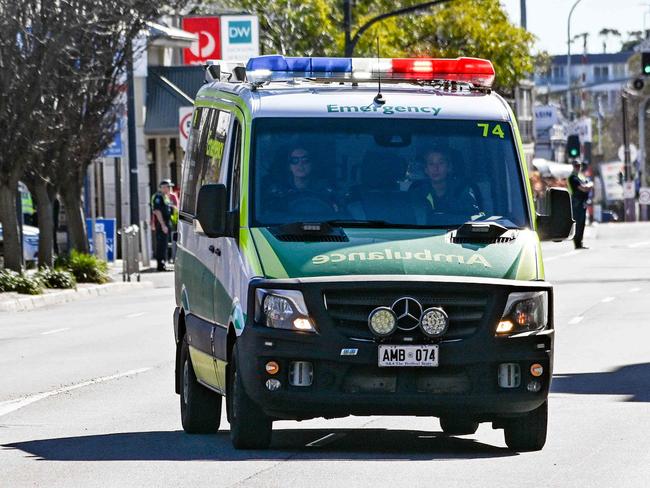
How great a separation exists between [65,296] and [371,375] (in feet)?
74.8

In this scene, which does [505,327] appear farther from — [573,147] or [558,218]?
[573,147]

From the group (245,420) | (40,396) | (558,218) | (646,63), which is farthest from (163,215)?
(245,420)

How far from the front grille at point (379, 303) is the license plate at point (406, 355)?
65mm

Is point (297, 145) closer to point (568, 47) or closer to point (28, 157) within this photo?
point (28, 157)

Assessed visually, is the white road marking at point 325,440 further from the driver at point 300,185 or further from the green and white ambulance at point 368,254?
the driver at point 300,185

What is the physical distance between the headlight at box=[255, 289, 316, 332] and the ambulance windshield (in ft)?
2.40

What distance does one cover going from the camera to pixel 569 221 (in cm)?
1190

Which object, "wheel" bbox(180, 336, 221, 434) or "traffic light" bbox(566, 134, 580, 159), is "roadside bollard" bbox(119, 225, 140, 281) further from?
"traffic light" bbox(566, 134, 580, 159)

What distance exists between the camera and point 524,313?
432 inches

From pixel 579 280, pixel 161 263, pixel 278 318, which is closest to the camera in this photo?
pixel 278 318

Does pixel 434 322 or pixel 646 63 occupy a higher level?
pixel 646 63

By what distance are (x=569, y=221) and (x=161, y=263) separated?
102 ft

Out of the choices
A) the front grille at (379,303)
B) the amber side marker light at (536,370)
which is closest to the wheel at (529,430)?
the amber side marker light at (536,370)

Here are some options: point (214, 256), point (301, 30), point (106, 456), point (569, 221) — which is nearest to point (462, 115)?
point (569, 221)
